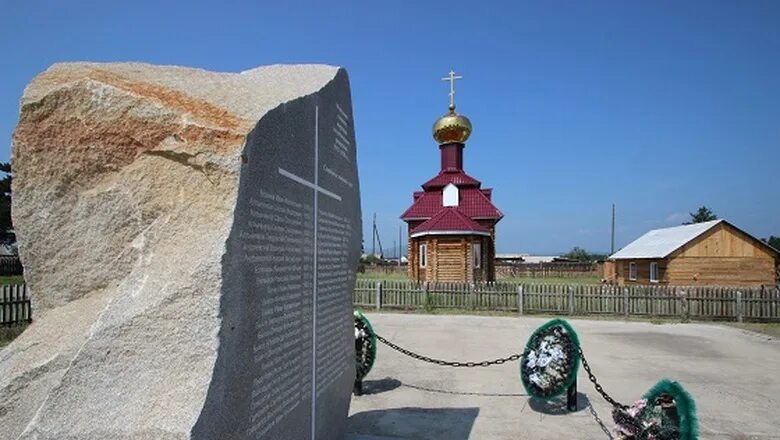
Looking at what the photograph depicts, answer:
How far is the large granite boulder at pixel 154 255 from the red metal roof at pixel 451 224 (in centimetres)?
2249

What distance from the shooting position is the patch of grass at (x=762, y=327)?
1412 cm

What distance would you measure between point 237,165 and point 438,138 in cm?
3257

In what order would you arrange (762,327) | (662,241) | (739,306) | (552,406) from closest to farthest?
(552,406)
(762,327)
(739,306)
(662,241)

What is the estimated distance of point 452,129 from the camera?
111 ft

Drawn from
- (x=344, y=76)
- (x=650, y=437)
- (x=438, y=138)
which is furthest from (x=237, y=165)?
(x=438, y=138)

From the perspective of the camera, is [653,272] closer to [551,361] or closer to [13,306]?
[551,361]

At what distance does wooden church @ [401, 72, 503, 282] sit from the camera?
25.6m

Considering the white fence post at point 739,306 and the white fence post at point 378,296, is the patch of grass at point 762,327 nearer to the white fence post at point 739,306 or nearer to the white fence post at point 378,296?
the white fence post at point 739,306

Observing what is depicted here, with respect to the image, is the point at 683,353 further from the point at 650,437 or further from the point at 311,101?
the point at 311,101

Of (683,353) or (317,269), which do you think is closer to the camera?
(317,269)

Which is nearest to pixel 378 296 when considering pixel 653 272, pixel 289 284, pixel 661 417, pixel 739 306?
pixel 739 306

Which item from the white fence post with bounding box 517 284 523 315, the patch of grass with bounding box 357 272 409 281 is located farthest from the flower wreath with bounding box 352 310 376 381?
the patch of grass with bounding box 357 272 409 281

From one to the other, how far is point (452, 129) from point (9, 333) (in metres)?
27.2

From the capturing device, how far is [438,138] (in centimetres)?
3441
